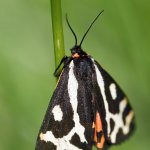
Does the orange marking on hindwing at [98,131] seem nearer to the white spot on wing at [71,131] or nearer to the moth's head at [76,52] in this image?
the white spot on wing at [71,131]

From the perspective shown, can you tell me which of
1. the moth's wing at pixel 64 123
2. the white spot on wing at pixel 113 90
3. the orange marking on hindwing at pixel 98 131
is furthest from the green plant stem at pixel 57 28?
the white spot on wing at pixel 113 90

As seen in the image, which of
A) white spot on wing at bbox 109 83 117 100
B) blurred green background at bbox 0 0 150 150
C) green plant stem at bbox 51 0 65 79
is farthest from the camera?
blurred green background at bbox 0 0 150 150

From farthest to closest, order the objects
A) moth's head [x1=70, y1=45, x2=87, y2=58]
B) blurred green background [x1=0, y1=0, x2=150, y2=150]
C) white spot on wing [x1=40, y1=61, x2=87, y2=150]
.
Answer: blurred green background [x1=0, y1=0, x2=150, y2=150], moth's head [x1=70, y1=45, x2=87, y2=58], white spot on wing [x1=40, y1=61, x2=87, y2=150]

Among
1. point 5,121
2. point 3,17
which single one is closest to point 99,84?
point 5,121

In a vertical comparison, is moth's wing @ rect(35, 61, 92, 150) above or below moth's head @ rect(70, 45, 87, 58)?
below

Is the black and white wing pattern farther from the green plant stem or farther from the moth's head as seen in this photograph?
the green plant stem

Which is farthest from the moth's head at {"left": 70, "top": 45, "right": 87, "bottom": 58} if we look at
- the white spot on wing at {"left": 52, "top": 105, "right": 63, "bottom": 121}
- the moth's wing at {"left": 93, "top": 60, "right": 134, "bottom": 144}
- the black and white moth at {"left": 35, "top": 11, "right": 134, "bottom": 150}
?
the white spot on wing at {"left": 52, "top": 105, "right": 63, "bottom": 121}

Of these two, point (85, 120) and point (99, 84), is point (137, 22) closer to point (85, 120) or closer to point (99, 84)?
point (99, 84)
